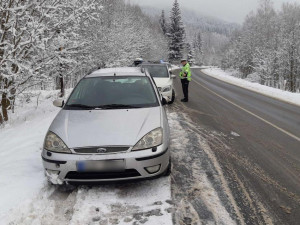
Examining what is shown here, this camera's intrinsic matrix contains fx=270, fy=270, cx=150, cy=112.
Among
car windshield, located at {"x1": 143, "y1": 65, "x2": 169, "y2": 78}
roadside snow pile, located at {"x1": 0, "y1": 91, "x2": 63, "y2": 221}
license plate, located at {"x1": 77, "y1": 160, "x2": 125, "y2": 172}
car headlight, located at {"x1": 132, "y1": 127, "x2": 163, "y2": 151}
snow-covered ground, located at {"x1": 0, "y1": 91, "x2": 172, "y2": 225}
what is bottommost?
snow-covered ground, located at {"x1": 0, "y1": 91, "x2": 172, "y2": 225}

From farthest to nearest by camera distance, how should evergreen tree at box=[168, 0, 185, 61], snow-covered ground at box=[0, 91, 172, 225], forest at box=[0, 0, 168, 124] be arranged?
evergreen tree at box=[168, 0, 185, 61]
forest at box=[0, 0, 168, 124]
snow-covered ground at box=[0, 91, 172, 225]

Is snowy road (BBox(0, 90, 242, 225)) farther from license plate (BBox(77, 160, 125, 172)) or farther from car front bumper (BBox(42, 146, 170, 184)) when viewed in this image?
license plate (BBox(77, 160, 125, 172))

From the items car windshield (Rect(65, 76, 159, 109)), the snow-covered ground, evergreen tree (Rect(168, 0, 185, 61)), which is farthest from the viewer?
evergreen tree (Rect(168, 0, 185, 61))

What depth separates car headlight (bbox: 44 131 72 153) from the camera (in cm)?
362

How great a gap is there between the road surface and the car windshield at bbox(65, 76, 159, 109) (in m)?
1.35

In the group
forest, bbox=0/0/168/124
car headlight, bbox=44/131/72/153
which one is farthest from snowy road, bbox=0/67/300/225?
forest, bbox=0/0/168/124

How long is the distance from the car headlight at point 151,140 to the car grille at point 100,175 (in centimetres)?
32

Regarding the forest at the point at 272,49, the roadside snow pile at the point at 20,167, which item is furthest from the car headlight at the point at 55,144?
the forest at the point at 272,49

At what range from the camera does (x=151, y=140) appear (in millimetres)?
3740

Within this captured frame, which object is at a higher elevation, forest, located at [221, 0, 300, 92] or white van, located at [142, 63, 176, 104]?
forest, located at [221, 0, 300, 92]

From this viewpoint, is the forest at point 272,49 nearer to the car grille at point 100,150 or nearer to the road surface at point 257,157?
the road surface at point 257,157

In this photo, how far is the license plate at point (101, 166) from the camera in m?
3.46

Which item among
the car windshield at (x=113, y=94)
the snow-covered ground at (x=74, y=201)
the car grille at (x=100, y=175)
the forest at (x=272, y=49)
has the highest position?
the forest at (x=272, y=49)

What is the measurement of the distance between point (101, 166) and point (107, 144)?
0.95 feet
